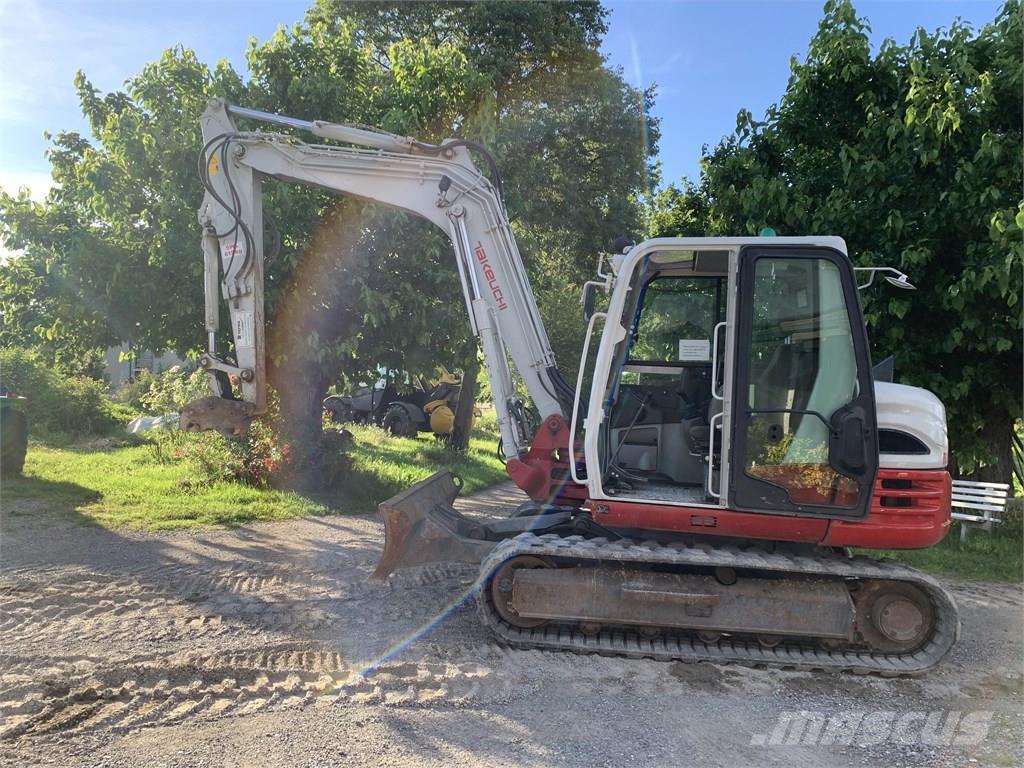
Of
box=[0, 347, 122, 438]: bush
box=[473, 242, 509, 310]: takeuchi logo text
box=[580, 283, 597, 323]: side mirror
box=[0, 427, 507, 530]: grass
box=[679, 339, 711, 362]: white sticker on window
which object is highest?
box=[473, 242, 509, 310]: takeuchi logo text

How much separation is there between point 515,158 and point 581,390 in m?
7.09

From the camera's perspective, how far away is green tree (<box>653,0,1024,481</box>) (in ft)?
21.0

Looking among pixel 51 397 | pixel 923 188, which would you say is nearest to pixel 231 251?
pixel 923 188

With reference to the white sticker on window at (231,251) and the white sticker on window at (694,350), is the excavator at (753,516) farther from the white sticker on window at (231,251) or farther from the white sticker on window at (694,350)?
the white sticker on window at (231,251)

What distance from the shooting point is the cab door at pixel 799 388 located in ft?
13.0

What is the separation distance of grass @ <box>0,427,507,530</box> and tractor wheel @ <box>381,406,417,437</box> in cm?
524

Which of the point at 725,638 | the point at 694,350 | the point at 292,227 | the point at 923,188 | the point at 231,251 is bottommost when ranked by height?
the point at 725,638

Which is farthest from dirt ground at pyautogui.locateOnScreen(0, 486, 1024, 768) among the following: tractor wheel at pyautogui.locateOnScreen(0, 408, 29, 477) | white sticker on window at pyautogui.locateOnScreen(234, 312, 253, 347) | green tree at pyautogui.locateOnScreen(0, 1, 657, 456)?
tractor wheel at pyautogui.locateOnScreen(0, 408, 29, 477)

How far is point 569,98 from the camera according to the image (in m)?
13.1

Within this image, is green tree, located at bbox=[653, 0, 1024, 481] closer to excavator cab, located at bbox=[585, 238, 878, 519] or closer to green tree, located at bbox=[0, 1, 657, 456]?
excavator cab, located at bbox=[585, 238, 878, 519]

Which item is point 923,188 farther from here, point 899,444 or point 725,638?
Result: point 725,638

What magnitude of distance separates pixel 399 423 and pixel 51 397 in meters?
7.57

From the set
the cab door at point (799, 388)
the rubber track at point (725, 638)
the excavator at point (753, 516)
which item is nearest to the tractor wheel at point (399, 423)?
the excavator at point (753, 516)

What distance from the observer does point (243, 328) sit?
5.63 m
